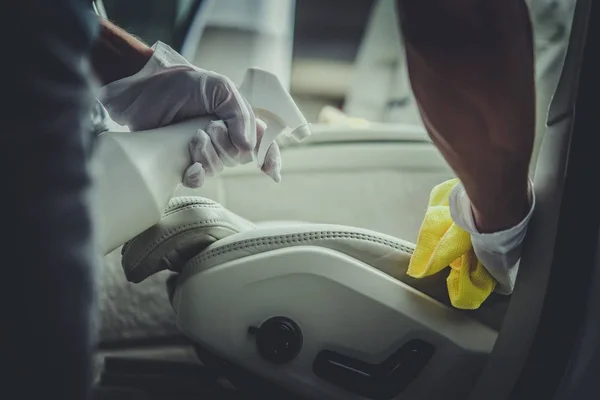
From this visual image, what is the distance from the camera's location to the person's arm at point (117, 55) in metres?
0.82

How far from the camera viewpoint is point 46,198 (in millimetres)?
472

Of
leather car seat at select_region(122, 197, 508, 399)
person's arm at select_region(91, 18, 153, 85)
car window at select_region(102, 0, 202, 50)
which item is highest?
car window at select_region(102, 0, 202, 50)

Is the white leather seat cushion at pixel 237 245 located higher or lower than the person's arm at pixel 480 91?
lower

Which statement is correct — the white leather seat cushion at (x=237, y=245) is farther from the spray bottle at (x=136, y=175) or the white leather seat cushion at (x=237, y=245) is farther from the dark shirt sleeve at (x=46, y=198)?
the dark shirt sleeve at (x=46, y=198)

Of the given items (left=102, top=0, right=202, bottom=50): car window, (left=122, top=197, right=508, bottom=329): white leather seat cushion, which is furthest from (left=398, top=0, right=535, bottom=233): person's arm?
(left=102, top=0, right=202, bottom=50): car window

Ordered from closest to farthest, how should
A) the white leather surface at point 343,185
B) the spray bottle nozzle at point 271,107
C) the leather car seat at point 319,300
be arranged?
the leather car seat at point 319,300
the spray bottle nozzle at point 271,107
the white leather surface at point 343,185

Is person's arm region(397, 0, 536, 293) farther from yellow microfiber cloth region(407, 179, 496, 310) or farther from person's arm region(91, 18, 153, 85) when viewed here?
person's arm region(91, 18, 153, 85)

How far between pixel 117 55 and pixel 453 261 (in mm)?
488

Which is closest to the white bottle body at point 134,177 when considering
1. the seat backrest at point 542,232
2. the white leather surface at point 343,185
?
the seat backrest at point 542,232

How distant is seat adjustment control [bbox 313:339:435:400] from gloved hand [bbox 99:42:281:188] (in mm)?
271

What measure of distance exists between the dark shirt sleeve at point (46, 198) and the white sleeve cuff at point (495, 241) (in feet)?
1.27

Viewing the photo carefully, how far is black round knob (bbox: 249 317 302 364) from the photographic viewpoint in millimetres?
782

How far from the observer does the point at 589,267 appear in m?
0.61

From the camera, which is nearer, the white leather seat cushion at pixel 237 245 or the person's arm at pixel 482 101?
the person's arm at pixel 482 101
